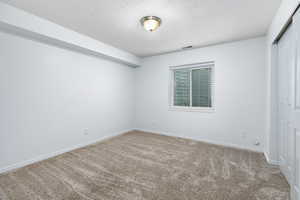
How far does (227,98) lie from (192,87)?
949 mm

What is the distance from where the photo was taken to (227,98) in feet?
10.1

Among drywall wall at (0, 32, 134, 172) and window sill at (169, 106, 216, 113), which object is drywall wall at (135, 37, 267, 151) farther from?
drywall wall at (0, 32, 134, 172)

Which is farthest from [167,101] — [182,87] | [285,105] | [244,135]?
[285,105]

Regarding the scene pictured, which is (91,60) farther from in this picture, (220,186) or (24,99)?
(220,186)

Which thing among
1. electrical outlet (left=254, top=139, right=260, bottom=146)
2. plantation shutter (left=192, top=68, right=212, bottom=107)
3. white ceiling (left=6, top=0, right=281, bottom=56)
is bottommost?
electrical outlet (left=254, top=139, right=260, bottom=146)

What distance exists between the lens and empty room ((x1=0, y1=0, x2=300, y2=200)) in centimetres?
166

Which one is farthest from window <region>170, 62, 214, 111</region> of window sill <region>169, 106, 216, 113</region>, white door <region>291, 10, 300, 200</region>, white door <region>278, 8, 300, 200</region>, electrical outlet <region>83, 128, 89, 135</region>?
electrical outlet <region>83, 128, 89, 135</region>

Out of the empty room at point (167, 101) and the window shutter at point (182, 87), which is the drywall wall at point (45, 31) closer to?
the empty room at point (167, 101)

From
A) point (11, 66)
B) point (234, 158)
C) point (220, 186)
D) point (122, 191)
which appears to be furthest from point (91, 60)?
point (234, 158)

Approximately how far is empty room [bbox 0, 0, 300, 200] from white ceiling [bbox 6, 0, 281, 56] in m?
0.02

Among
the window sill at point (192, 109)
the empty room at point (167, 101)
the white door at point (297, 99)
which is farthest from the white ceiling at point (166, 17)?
the window sill at point (192, 109)

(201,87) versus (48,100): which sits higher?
(201,87)

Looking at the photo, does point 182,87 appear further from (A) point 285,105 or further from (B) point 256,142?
(A) point 285,105

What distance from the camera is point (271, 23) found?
2.22 m
